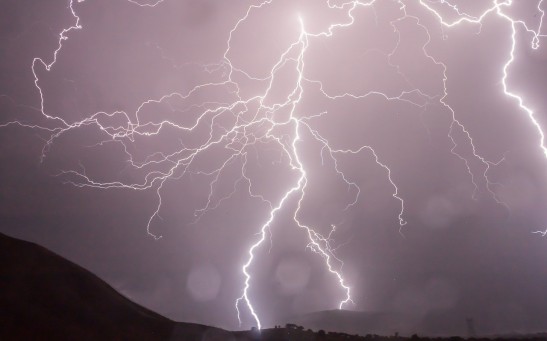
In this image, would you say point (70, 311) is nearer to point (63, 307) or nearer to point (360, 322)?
Answer: point (63, 307)

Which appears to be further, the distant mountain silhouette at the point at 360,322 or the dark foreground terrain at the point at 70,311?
the distant mountain silhouette at the point at 360,322

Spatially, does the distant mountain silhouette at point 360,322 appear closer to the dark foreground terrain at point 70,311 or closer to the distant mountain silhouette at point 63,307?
the dark foreground terrain at point 70,311

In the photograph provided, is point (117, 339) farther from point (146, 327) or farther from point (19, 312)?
point (19, 312)

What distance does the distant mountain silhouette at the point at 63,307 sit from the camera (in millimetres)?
9703

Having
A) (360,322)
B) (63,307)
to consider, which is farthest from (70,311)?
(360,322)

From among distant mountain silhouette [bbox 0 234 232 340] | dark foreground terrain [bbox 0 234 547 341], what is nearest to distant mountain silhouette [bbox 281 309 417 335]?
dark foreground terrain [bbox 0 234 547 341]

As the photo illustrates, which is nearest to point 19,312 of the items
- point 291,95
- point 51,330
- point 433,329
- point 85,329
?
point 51,330

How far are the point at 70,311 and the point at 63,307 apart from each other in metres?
0.21

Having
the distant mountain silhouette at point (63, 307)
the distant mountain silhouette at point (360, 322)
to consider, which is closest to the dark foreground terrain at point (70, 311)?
the distant mountain silhouette at point (63, 307)

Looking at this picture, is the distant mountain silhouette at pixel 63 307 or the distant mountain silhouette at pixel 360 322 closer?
the distant mountain silhouette at pixel 63 307

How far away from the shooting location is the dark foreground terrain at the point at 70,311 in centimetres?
975

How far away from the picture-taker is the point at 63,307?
35.4 feet

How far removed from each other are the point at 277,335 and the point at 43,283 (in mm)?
6549

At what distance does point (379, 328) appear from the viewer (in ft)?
121
